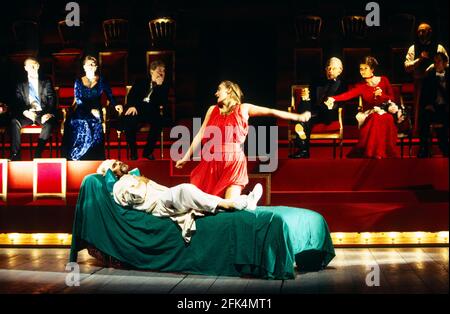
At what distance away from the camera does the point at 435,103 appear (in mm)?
7312

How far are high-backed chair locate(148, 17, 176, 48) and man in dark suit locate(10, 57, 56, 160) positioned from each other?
1.71 m

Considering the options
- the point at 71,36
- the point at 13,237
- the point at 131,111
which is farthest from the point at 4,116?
the point at 71,36

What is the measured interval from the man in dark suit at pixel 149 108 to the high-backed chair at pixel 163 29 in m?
1.44

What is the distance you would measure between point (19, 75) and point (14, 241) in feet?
10.3

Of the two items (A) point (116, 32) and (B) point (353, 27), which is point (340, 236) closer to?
(B) point (353, 27)

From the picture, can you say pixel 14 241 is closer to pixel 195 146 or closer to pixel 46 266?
pixel 46 266

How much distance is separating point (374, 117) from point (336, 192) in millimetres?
856

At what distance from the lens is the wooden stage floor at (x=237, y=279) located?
4680mm

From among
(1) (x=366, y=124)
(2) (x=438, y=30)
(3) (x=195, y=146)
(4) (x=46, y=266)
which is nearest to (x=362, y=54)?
(2) (x=438, y=30)

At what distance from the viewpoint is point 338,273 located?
525 centimetres

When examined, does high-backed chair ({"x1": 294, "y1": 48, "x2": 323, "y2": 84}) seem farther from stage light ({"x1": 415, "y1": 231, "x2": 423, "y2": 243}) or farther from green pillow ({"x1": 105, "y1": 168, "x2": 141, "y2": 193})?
green pillow ({"x1": 105, "y1": 168, "x2": 141, "y2": 193})

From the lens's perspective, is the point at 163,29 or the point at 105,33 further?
the point at 105,33

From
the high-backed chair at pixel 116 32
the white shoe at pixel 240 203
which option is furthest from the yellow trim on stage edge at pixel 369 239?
the high-backed chair at pixel 116 32
